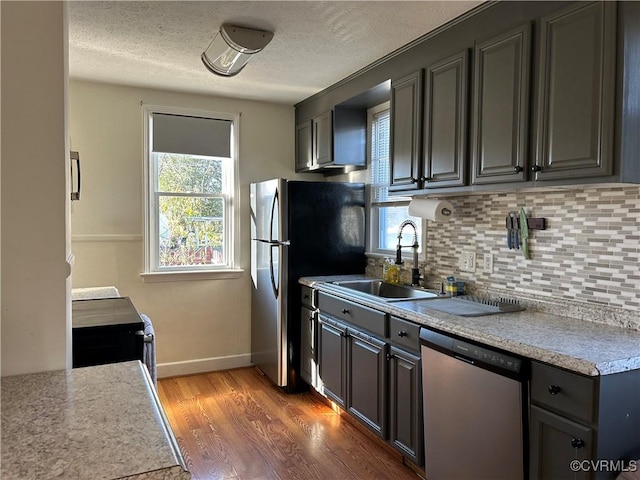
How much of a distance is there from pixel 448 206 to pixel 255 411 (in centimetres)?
195

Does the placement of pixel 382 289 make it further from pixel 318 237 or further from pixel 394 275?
pixel 318 237

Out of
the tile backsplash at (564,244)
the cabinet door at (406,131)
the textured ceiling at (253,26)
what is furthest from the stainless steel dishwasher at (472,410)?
the textured ceiling at (253,26)

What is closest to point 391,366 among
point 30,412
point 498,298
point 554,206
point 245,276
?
point 498,298

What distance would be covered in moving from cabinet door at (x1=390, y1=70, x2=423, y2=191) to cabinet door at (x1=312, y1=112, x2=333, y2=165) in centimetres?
87

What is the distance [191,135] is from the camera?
13.0ft

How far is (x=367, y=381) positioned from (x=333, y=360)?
0.43 meters

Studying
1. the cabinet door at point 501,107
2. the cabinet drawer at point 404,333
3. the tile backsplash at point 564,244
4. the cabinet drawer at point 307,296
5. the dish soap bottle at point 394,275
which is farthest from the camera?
the cabinet drawer at point 307,296

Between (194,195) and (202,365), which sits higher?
(194,195)

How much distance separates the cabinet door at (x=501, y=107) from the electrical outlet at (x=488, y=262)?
0.52 metres

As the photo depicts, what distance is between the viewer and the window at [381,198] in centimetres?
348

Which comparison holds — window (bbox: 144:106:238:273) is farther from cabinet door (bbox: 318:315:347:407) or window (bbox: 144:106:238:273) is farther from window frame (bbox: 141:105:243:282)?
cabinet door (bbox: 318:315:347:407)

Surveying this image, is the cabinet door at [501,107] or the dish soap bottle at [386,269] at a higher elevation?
the cabinet door at [501,107]

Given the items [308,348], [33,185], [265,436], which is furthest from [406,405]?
[33,185]

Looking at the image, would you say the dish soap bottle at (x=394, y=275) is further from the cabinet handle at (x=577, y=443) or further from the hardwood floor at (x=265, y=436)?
the cabinet handle at (x=577, y=443)
